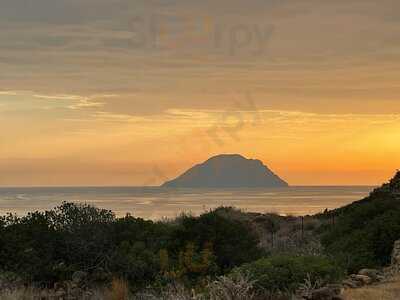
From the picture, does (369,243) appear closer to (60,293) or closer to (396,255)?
(396,255)

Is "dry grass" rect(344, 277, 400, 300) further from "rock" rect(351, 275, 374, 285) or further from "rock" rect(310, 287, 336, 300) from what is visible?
"rock" rect(351, 275, 374, 285)

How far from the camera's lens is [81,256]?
58.9 ft

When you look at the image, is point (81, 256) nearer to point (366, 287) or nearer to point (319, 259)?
point (319, 259)

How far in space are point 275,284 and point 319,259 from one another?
184 cm

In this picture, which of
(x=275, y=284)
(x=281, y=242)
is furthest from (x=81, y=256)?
(x=281, y=242)

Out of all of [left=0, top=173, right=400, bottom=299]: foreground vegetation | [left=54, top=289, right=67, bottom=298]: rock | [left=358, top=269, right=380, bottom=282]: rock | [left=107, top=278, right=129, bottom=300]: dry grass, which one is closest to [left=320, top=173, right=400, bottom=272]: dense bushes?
[left=0, top=173, right=400, bottom=299]: foreground vegetation

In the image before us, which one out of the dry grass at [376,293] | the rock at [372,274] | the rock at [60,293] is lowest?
the rock at [60,293]

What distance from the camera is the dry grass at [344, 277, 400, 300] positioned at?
38.5 feet

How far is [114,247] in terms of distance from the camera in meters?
18.3

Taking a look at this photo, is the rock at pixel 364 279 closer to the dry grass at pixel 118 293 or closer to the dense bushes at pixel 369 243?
the dense bushes at pixel 369 243

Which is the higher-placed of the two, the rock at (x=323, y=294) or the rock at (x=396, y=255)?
the rock at (x=396, y=255)

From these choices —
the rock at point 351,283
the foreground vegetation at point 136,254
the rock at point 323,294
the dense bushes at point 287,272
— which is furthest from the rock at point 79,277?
the rock at point 323,294

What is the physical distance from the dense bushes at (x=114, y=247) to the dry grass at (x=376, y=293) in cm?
536

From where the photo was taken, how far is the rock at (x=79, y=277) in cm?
1680
